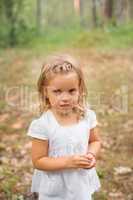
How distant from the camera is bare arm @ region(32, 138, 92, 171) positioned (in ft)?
8.52

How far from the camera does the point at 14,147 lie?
5.24 m

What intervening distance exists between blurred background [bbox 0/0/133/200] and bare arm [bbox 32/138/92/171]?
136cm

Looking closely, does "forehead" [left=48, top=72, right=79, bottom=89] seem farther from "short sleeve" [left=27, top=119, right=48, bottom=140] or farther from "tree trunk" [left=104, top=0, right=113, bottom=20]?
"tree trunk" [left=104, top=0, right=113, bottom=20]

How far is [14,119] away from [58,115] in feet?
11.7

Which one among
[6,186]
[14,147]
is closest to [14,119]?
[14,147]

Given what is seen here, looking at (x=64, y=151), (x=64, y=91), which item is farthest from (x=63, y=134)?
(x=64, y=91)

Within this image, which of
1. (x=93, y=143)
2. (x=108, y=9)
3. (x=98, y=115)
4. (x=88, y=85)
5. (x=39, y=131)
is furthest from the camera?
(x=108, y=9)

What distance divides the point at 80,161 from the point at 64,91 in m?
0.37

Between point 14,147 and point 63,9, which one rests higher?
point 63,9

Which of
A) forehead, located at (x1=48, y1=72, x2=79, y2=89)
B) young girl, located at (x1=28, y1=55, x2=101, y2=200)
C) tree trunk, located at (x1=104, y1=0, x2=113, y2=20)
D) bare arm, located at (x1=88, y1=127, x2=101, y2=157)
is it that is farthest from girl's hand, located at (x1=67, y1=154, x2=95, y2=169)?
tree trunk, located at (x1=104, y1=0, x2=113, y2=20)

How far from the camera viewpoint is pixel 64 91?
8.43ft

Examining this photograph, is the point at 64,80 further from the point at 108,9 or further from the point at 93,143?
the point at 108,9

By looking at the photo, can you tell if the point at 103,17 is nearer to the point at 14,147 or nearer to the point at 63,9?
the point at 14,147

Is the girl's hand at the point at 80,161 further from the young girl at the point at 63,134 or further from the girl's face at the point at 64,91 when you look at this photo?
the girl's face at the point at 64,91
